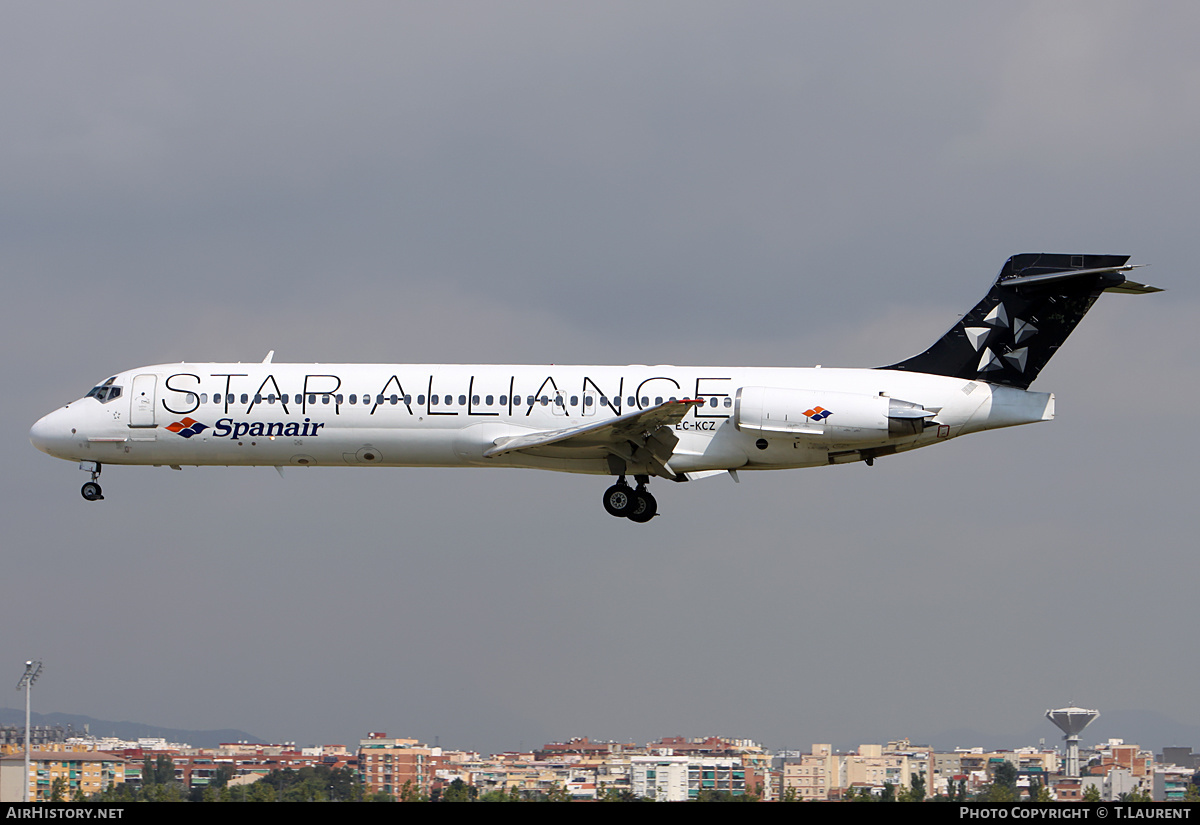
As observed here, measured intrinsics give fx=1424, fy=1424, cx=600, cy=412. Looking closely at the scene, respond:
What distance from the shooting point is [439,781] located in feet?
140

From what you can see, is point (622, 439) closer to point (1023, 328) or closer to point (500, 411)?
point (500, 411)

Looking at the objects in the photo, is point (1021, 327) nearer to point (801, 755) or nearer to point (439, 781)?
point (439, 781)

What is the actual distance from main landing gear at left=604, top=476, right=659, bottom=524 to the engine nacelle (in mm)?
3172

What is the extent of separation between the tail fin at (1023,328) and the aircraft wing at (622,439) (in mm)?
6602

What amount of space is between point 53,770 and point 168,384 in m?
24.5

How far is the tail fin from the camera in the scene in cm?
3478

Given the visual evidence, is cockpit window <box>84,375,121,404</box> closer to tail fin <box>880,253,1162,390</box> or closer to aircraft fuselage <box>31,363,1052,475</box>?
aircraft fuselage <box>31,363,1052,475</box>

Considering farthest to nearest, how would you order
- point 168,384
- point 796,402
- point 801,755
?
point 801,755
point 168,384
point 796,402

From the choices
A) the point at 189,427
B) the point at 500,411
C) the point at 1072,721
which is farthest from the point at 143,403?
the point at 1072,721

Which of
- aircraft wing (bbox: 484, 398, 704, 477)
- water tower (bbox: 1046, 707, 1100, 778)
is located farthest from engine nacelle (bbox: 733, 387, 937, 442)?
water tower (bbox: 1046, 707, 1100, 778)

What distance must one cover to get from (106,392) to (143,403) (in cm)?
133

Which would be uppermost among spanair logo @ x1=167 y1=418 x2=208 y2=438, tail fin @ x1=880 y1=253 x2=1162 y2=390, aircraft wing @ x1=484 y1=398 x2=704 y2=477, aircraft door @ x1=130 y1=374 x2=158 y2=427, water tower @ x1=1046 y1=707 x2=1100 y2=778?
tail fin @ x1=880 y1=253 x2=1162 y2=390

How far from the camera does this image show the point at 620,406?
1347 inches
